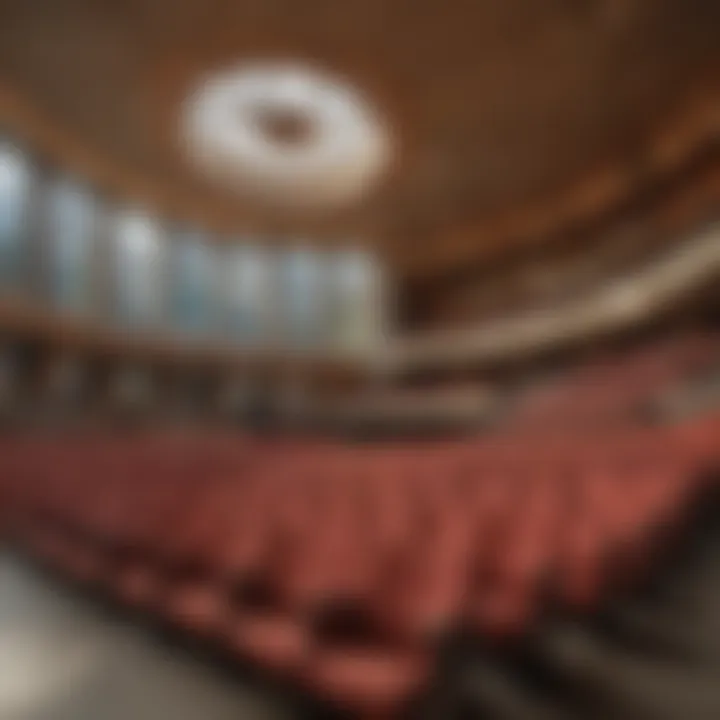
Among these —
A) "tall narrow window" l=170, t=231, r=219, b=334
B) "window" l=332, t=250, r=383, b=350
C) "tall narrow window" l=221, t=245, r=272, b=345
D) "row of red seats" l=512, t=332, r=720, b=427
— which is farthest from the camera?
Result: "window" l=332, t=250, r=383, b=350

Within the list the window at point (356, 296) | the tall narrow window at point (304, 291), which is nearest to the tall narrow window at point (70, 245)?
the tall narrow window at point (304, 291)

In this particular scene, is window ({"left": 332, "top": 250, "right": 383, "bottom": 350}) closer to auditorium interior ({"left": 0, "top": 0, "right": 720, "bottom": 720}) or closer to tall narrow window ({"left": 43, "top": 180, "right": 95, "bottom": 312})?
auditorium interior ({"left": 0, "top": 0, "right": 720, "bottom": 720})

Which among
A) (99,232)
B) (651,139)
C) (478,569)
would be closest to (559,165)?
(651,139)

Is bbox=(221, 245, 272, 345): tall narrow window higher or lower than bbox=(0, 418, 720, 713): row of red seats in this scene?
higher

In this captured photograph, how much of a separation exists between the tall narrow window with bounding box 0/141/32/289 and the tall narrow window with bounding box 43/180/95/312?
104 millimetres

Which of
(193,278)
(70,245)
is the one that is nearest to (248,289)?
(193,278)

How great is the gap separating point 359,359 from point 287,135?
980mm

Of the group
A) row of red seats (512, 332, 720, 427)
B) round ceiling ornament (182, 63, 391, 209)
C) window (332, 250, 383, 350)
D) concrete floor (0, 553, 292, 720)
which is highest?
round ceiling ornament (182, 63, 391, 209)

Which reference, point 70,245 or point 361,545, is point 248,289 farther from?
point 361,545

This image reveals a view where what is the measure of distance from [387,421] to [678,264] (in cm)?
110

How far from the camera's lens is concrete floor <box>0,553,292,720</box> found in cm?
24

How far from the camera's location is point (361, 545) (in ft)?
1.34

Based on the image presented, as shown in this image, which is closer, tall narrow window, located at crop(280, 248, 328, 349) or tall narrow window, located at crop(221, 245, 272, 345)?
tall narrow window, located at crop(221, 245, 272, 345)

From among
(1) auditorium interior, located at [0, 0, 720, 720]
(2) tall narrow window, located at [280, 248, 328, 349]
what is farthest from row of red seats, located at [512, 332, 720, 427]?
(2) tall narrow window, located at [280, 248, 328, 349]
